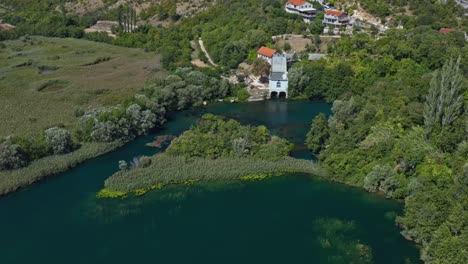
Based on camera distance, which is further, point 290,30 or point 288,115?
point 290,30

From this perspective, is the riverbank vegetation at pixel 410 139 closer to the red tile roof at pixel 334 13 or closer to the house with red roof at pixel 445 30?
the house with red roof at pixel 445 30

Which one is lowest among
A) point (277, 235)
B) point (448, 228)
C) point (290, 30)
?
point (277, 235)

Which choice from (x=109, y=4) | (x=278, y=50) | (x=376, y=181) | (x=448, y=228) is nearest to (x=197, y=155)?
(x=376, y=181)

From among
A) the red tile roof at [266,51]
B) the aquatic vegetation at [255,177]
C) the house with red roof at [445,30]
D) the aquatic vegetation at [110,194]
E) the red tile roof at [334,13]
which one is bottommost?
the aquatic vegetation at [255,177]

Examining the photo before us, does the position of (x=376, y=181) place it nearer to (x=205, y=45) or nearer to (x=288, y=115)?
(x=288, y=115)

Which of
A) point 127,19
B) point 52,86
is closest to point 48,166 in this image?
point 52,86

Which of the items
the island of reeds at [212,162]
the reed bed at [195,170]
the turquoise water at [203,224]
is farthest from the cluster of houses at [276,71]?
the turquoise water at [203,224]

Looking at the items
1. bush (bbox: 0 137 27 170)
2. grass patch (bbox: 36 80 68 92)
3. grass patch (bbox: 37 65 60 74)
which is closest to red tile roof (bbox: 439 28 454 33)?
grass patch (bbox: 36 80 68 92)

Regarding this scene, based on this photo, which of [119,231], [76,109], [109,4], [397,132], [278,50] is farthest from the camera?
[109,4]
